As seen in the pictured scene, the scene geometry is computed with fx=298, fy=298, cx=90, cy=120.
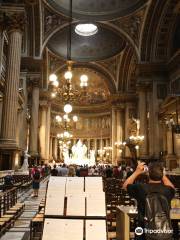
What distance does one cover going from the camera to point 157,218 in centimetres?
238

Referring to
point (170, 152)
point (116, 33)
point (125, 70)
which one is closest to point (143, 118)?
point (170, 152)

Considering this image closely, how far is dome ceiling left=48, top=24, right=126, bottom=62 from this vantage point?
1158 inches

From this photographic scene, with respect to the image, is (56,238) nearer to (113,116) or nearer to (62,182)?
(62,182)

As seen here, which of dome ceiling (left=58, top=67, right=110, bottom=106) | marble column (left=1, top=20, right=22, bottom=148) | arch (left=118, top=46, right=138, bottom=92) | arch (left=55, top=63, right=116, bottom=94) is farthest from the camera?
dome ceiling (left=58, top=67, right=110, bottom=106)

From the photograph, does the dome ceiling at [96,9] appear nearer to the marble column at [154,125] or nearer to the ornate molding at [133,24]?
the ornate molding at [133,24]

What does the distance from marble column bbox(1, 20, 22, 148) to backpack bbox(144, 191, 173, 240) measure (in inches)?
399

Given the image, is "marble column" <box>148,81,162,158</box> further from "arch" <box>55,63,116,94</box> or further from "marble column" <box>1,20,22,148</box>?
"arch" <box>55,63,116,94</box>

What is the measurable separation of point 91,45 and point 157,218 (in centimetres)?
3088

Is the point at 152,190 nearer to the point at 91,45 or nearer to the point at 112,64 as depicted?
the point at 112,64

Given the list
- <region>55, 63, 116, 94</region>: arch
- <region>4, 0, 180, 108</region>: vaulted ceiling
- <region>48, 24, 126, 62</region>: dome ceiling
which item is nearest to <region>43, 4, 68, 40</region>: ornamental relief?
<region>4, 0, 180, 108</region>: vaulted ceiling

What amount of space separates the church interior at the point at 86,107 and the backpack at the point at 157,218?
2.04 feet

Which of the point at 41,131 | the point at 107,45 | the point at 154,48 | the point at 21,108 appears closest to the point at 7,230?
the point at 21,108

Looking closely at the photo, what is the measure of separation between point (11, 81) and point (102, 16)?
1457 cm

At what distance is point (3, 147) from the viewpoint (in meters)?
11.8
